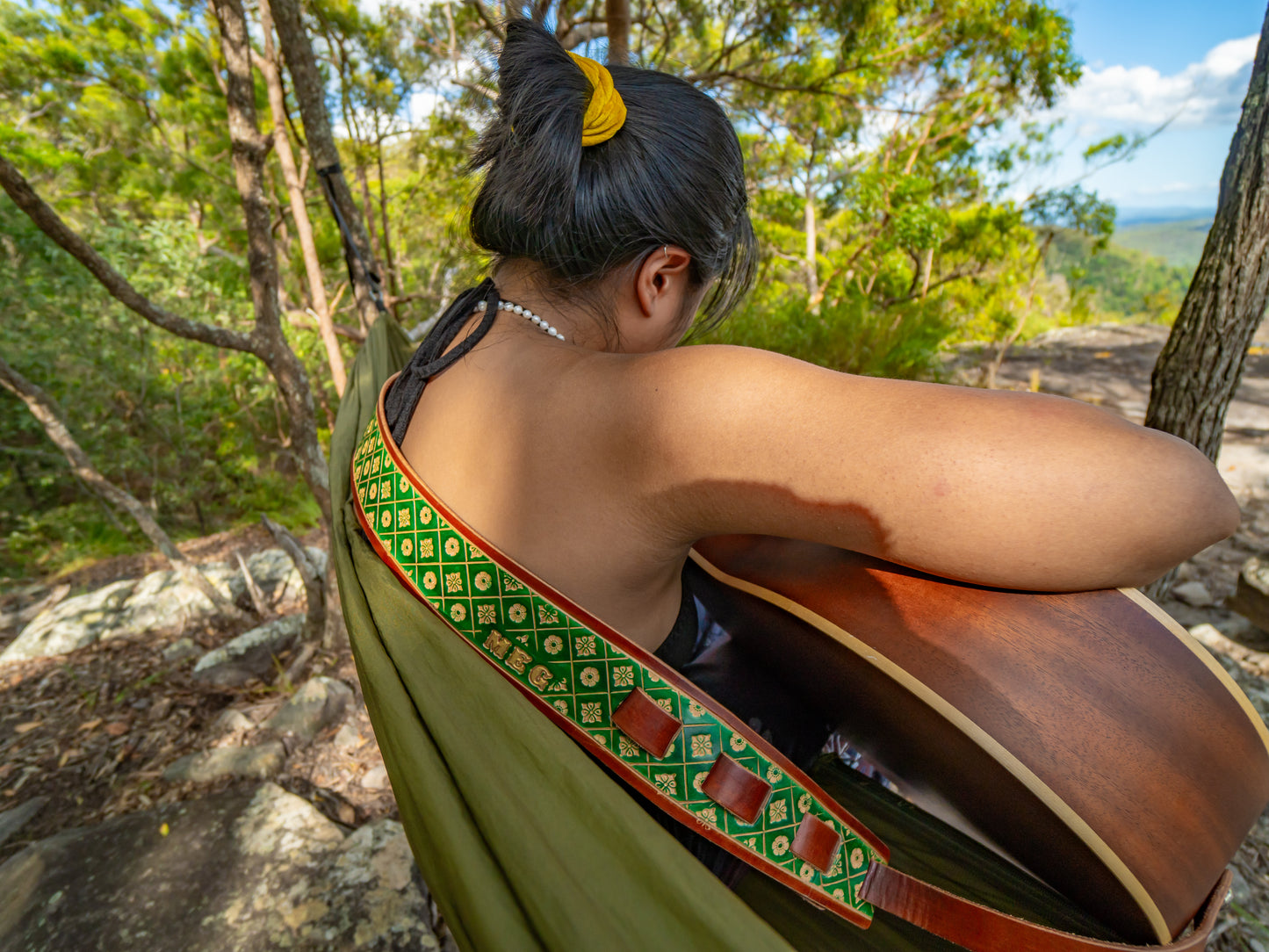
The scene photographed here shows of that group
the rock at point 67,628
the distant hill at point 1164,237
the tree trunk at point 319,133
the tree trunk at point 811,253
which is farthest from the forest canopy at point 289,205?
the distant hill at point 1164,237

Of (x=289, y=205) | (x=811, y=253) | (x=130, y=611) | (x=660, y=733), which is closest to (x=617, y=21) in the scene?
(x=660, y=733)

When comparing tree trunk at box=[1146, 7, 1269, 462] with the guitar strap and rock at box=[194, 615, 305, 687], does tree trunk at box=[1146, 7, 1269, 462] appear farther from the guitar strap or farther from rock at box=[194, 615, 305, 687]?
rock at box=[194, 615, 305, 687]

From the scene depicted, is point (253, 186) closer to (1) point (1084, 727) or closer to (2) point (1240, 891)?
(1) point (1084, 727)

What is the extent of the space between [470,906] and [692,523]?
1.86 ft

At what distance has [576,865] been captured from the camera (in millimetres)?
764

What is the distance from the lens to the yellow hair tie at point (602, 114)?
917mm

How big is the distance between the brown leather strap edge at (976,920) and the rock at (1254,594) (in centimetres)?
254

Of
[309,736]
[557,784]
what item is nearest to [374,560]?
[557,784]

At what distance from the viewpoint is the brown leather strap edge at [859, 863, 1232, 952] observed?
783 mm

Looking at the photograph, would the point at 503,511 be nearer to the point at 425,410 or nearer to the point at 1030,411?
the point at 425,410

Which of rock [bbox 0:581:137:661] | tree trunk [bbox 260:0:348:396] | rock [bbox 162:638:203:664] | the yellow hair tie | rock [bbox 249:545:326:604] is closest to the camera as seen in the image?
the yellow hair tie

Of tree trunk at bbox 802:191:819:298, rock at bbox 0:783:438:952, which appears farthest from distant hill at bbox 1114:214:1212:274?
rock at bbox 0:783:438:952

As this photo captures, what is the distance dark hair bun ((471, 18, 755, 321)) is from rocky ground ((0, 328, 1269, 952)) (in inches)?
62.0

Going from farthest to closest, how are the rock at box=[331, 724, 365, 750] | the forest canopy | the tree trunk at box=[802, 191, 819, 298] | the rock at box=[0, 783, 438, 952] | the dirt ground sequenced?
the tree trunk at box=[802, 191, 819, 298], the forest canopy, the rock at box=[331, 724, 365, 750], the dirt ground, the rock at box=[0, 783, 438, 952]
